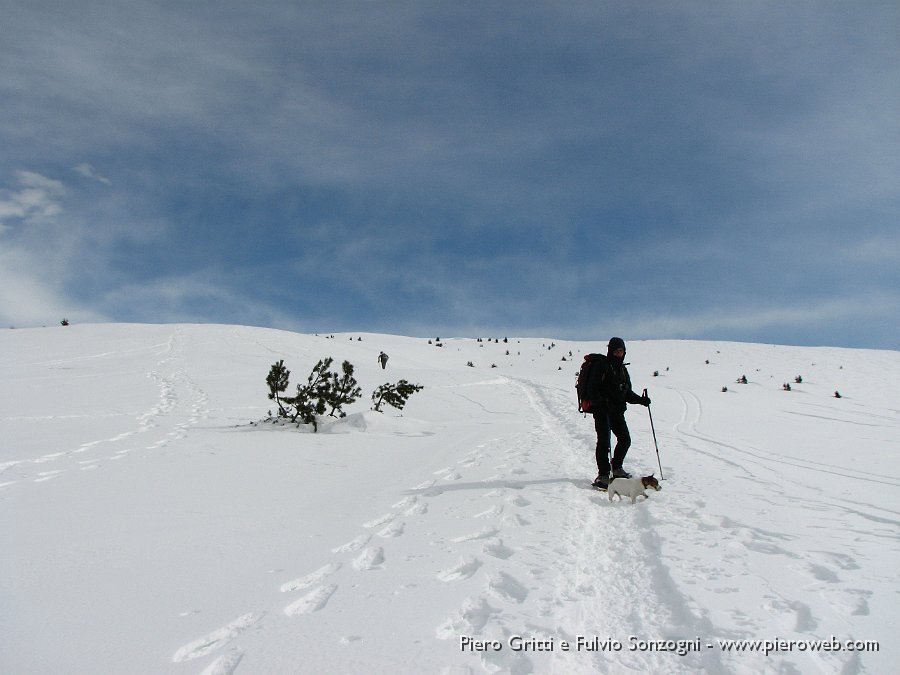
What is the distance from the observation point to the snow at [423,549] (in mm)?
2242

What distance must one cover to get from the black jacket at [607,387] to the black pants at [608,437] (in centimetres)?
8

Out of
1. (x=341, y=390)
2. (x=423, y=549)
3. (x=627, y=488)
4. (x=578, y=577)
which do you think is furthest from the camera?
(x=341, y=390)

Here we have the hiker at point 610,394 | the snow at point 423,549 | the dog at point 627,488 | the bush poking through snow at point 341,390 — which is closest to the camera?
the snow at point 423,549

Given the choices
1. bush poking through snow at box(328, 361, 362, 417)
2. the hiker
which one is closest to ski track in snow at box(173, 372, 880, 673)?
the hiker

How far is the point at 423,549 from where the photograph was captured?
3.57m

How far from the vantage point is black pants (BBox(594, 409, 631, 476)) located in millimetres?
5738

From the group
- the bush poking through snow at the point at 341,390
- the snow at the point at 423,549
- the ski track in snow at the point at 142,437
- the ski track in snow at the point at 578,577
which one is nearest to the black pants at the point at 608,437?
the snow at the point at 423,549

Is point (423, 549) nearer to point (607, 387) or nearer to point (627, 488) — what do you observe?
point (627, 488)

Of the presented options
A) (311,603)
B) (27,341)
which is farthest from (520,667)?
(27,341)

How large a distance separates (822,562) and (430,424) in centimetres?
840

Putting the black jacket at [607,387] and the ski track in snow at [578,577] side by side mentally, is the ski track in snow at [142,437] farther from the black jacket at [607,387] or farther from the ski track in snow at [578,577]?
the black jacket at [607,387]

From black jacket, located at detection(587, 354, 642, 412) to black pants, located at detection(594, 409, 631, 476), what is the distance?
8 centimetres

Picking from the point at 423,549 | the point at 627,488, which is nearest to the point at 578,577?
the point at 423,549

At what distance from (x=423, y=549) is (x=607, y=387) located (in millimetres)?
3401
